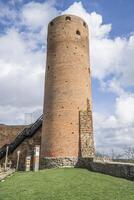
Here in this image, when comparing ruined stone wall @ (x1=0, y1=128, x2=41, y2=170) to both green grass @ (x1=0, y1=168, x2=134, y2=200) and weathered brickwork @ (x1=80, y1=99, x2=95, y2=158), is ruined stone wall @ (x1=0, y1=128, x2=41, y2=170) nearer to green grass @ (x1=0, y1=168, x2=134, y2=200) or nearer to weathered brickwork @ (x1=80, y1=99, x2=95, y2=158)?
weathered brickwork @ (x1=80, y1=99, x2=95, y2=158)

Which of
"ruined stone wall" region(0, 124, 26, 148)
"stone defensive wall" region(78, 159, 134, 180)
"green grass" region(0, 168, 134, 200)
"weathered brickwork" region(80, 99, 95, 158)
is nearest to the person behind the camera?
"green grass" region(0, 168, 134, 200)

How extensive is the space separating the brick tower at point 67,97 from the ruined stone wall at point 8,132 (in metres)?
7.87

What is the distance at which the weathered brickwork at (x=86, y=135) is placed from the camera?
15.9 metres

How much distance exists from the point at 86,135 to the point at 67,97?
2569 millimetres

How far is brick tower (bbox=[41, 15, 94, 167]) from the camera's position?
16016 millimetres

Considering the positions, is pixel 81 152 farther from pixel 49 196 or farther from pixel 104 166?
pixel 49 196

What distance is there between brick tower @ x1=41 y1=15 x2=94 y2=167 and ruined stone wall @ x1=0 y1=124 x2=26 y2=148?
310 inches

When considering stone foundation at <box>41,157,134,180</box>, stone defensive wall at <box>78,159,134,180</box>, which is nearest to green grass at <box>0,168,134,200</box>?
stone defensive wall at <box>78,159,134,180</box>

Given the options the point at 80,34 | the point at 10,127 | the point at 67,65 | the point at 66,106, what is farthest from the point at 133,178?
the point at 10,127

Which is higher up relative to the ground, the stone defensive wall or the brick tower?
the brick tower

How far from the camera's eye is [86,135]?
53.4 feet

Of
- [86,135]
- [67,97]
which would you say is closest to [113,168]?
[86,135]

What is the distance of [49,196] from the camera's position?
24.3ft

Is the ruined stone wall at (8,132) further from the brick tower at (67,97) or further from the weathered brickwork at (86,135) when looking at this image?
the weathered brickwork at (86,135)
